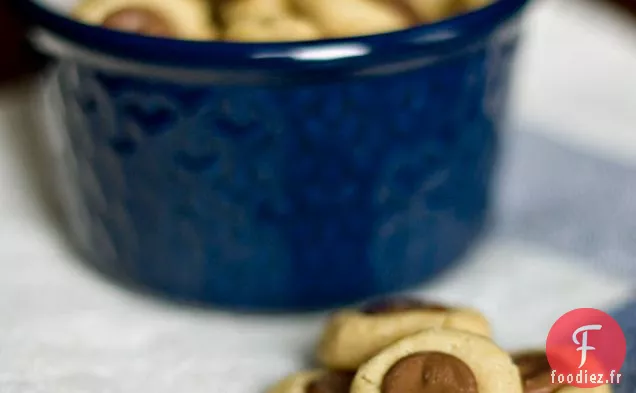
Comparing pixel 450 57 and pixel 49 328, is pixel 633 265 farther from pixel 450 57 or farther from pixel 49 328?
pixel 49 328

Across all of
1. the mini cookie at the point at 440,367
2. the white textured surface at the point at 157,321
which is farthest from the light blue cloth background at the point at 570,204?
the mini cookie at the point at 440,367

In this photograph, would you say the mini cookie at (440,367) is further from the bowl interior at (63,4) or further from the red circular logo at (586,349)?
the bowl interior at (63,4)

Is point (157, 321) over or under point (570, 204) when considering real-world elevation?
under

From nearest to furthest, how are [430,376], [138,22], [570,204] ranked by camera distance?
1. [430,376]
2. [138,22]
3. [570,204]

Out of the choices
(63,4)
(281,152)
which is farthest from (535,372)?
(63,4)

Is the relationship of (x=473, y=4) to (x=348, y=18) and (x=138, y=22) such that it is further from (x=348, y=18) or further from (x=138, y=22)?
(x=138, y=22)

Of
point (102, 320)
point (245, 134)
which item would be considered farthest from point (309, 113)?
point (102, 320)

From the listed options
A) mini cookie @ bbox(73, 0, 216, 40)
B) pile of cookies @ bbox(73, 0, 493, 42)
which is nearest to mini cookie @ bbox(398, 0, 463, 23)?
pile of cookies @ bbox(73, 0, 493, 42)
